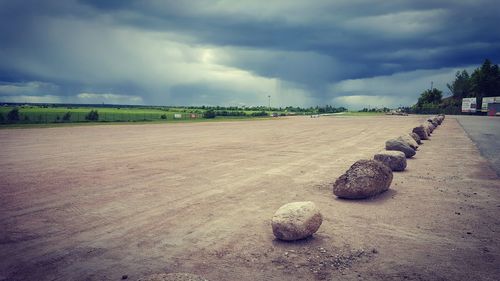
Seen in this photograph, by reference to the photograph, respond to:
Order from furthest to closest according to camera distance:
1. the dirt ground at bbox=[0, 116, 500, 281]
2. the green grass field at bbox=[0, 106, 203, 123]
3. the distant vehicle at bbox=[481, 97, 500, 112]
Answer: the distant vehicle at bbox=[481, 97, 500, 112], the green grass field at bbox=[0, 106, 203, 123], the dirt ground at bbox=[0, 116, 500, 281]

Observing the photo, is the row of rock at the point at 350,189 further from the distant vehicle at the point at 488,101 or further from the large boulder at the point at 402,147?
the distant vehicle at the point at 488,101

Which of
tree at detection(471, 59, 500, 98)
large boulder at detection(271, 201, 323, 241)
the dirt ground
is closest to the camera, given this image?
the dirt ground

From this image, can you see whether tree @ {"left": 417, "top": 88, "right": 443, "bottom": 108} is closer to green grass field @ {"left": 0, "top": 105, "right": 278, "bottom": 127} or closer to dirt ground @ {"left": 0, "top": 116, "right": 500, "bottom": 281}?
green grass field @ {"left": 0, "top": 105, "right": 278, "bottom": 127}

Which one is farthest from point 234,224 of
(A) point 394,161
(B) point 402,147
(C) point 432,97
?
(C) point 432,97

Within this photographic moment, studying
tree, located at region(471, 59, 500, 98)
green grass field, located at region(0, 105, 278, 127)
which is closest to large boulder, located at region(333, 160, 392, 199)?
green grass field, located at region(0, 105, 278, 127)

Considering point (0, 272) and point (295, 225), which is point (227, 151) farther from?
point (0, 272)

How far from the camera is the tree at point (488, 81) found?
110 m

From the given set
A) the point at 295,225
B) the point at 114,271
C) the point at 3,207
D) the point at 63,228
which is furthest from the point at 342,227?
the point at 3,207

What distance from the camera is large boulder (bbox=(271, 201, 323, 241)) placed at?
652 cm

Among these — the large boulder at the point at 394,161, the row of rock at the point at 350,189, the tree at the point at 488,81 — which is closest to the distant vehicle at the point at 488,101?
the tree at the point at 488,81

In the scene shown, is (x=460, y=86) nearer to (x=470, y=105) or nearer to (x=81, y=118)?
(x=470, y=105)

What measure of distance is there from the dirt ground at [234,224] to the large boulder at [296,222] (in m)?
0.18

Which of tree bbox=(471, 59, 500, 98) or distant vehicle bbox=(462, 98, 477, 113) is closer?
distant vehicle bbox=(462, 98, 477, 113)

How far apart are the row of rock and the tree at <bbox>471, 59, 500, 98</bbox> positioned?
117m
